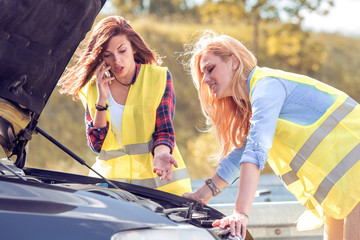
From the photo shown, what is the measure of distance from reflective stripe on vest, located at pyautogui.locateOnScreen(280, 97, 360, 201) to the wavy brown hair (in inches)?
50.2

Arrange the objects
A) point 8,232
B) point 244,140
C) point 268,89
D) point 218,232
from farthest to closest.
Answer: point 244,140 < point 268,89 < point 218,232 < point 8,232

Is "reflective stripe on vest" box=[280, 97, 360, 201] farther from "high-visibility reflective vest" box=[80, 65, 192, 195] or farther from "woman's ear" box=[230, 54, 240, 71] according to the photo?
"high-visibility reflective vest" box=[80, 65, 192, 195]

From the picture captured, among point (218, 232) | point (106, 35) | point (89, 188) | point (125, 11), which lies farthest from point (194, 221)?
point (125, 11)

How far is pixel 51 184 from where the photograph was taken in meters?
2.15

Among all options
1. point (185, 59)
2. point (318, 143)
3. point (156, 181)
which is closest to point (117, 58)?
point (156, 181)

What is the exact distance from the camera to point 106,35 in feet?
11.2

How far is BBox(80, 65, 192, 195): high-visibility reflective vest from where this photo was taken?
345 centimetres

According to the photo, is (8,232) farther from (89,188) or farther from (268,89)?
(268,89)

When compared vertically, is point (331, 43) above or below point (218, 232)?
above

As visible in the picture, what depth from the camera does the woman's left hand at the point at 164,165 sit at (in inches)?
123

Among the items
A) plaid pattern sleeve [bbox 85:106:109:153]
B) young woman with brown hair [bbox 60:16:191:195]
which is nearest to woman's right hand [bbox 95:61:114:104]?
young woman with brown hair [bbox 60:16:191:195]

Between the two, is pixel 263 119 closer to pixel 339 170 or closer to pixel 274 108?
pixel 274 108

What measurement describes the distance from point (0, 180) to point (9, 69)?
0.62 m

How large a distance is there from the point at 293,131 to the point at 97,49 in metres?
1.29
